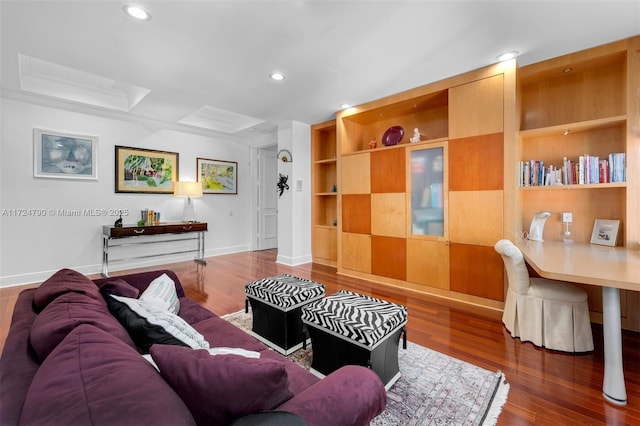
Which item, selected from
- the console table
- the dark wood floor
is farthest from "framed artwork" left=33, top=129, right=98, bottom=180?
the dark wood floor

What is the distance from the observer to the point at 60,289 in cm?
132

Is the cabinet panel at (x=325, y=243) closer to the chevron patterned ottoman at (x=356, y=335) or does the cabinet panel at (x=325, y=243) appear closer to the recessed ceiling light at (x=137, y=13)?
the chevron patterned ottoman at (x=356, y=335)

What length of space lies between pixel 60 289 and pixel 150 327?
1.75 feet

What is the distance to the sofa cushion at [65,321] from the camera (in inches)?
35.2

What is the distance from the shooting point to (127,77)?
329 centimetres

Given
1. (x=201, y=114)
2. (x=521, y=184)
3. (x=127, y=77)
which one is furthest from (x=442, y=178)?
(x=201, y=114)

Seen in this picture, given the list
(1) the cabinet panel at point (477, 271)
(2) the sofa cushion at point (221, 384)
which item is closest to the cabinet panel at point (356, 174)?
(1) the cabinet panel at point (477, 271)

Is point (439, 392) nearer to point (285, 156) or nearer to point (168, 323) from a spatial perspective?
point (168, 323)

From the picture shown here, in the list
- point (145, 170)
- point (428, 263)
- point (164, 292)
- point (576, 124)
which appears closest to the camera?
point (164, 292)

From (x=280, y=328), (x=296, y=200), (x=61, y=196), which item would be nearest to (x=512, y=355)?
(x=280, y=328)

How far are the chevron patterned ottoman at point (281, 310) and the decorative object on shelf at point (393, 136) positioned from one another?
2.67 m

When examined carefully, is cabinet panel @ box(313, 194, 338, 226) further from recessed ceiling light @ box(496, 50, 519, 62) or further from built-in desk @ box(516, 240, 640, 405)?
built-in desk @ box(516, 240, 640, 405)

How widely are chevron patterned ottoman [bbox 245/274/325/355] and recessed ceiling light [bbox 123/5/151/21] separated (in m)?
2.32

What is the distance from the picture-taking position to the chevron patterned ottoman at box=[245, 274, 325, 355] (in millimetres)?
2211
